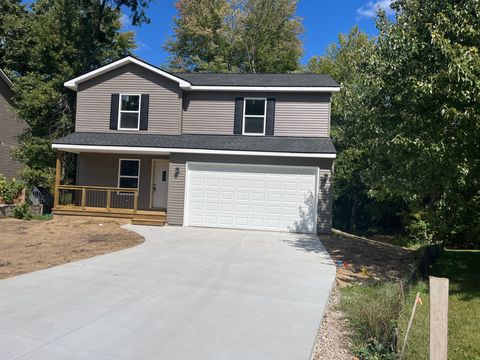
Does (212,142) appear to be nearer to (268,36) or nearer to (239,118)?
(239,118)

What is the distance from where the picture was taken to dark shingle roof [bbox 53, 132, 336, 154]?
45.1 feet

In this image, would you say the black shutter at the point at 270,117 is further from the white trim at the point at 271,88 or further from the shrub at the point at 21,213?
the shrub at the point at 21,213

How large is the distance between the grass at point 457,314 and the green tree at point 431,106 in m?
1.13

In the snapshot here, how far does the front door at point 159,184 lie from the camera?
1630cm

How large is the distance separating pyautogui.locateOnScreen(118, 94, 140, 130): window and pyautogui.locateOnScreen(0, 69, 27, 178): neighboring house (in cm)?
797

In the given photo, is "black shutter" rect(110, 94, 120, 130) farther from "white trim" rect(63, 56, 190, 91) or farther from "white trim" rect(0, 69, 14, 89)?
"white trim" rect(0, 69, 14, 89)

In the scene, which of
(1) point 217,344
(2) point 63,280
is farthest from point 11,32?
(1) point 217,344

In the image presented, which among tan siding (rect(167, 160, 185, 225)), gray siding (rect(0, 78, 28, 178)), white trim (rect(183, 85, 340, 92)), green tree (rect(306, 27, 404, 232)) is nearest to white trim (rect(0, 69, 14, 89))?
gray siding (rect(0, 78, 28, 178))

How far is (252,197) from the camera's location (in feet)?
45.8

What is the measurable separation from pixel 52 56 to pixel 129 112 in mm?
6374

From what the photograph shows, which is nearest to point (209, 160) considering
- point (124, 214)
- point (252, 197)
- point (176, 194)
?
point (176, 194)

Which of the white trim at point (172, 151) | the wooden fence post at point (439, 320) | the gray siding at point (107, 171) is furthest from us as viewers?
the gray siding at point (107, 171)

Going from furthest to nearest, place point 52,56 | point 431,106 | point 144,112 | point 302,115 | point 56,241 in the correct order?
point 52,56, point 144,112, point 302,115, point 56,241, point 431,106

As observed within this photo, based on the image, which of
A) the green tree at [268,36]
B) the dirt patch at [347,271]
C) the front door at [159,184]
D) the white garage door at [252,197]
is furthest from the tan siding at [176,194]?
the green tree at [268,36]
